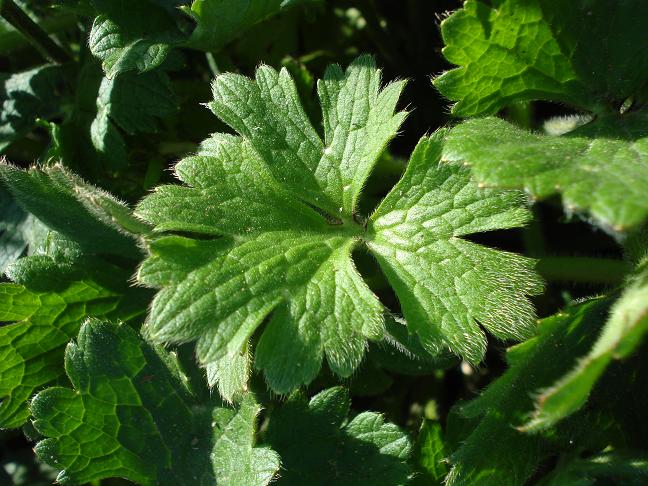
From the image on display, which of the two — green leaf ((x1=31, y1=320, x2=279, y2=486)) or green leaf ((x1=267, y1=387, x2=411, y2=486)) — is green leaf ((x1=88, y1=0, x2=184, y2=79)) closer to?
green leaf ((x1=31, y1=320, x2=279, y2=486))

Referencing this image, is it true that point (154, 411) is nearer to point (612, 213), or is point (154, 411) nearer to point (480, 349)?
point (480, 349)

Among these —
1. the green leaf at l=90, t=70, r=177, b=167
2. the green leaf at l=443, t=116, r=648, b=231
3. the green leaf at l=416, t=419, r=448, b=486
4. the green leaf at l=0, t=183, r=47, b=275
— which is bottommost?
the green leaf at l=416, t=419, r=448, b=486

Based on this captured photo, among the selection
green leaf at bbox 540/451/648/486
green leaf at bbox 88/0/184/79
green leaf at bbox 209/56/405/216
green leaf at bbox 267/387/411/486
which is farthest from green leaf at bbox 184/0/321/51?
green leaf at bbox 540/451/648/486

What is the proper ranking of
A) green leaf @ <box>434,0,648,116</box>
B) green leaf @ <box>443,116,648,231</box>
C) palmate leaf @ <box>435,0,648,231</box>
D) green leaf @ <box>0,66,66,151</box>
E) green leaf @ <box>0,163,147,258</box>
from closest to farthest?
green leaf @ <box>443,116,648,231</box> → palmate leaf @ <box>435,0,648,231</box> → green leaf @ <box>434,0,648,116</box> → green leaf @ <box>0,163,147,258</box> → green leaf @ <box>0,66,66,151</box>

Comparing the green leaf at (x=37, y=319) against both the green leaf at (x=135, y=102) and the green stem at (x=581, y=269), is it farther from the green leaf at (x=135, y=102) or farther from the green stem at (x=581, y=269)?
the green stem at (x=581, y=269)

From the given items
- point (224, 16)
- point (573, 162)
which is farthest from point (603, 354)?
point (224, 16)

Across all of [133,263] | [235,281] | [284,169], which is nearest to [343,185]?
[284,169]

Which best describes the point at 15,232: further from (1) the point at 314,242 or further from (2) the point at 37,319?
(1) the point at 314,242
